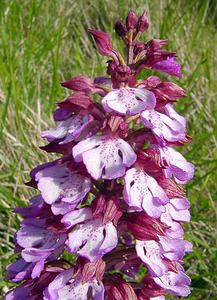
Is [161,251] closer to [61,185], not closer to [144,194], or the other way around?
[144,194]

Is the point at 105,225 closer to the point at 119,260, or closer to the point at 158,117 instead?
the point at 119,260

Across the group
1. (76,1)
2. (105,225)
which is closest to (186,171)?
(105,225)

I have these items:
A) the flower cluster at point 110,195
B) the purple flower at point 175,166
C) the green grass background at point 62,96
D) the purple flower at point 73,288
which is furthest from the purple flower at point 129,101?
the green grass background at point 62,96

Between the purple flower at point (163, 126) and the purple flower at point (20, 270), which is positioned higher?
the purple flower at point (163, 126)

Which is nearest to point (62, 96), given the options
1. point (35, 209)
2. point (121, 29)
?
point (121, 29)

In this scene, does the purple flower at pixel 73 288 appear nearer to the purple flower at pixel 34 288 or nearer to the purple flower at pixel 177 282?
the purple flower at pixel 34 288

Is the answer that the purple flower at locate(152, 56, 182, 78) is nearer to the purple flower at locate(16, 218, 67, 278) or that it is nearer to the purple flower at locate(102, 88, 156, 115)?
the purple flower at locate(102, 88, 156, 115)

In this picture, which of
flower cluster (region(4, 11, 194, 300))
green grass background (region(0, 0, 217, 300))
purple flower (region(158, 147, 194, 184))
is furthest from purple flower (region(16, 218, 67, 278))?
green grass background (region(0, 0, 217, 300))
